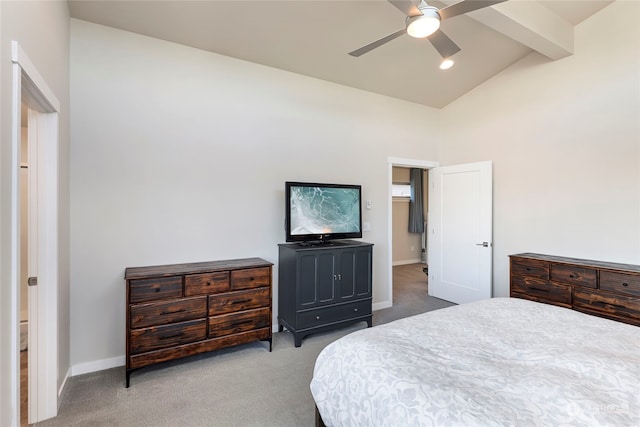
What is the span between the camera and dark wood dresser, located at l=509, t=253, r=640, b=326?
2.72m

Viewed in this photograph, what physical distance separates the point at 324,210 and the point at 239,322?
1.50 metres

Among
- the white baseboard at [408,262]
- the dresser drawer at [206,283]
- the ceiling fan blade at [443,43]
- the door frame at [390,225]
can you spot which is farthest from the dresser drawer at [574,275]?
the white baseboard at [408,262]

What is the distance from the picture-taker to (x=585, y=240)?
331 cm

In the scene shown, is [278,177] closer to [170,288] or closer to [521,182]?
[170,288]

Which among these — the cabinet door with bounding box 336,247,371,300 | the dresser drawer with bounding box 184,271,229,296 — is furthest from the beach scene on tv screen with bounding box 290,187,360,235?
the dresser drawer with bounding box 184,271,229,296

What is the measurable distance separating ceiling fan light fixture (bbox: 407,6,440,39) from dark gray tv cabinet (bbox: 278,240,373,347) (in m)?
2.10

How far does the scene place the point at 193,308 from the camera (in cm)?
269

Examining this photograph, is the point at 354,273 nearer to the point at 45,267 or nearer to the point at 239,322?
the point at 239,322

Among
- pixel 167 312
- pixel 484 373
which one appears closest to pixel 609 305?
pixel 484 373

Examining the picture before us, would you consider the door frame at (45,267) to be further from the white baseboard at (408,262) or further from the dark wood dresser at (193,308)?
the white baseboard at (408,262)

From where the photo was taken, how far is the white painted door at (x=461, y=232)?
4172 millimetres

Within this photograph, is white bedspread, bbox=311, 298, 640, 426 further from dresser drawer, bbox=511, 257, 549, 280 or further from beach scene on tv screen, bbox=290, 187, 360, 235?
beach scene on tv screen, bbox=290, 187, 360, 235

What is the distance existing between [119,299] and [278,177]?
1.95 m

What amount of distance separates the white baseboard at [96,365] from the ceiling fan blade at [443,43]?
12.3ft
